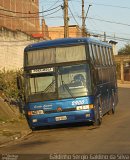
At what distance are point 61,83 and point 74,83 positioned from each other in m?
0.47

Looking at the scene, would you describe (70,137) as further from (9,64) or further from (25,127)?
(9,64)

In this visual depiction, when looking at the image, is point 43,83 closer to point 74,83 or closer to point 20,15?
point 74,83

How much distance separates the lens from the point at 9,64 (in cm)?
3481

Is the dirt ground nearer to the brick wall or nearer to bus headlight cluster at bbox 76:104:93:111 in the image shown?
bus headlight cluster at bbox 76:104:93:111

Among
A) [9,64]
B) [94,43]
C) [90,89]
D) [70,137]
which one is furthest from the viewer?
[9,64]

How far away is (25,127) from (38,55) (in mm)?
3328

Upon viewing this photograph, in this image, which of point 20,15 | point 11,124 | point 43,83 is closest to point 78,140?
point 43,83

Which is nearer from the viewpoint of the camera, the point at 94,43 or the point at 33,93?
the point at 33,93

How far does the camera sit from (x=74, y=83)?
18016mm

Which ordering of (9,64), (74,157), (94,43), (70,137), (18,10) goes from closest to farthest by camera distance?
(74,157) < (70,137) < (94,43) < (9,64) < (18,10)

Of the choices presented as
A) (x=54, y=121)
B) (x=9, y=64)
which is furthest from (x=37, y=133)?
(x=9, y=64)

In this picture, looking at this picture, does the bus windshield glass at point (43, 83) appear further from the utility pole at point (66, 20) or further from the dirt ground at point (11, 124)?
the utility pole at point (66, 20)

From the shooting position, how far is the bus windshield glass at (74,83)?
17984mm

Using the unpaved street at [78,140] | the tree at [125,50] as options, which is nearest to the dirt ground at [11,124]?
the unpaved street at [78,140]
